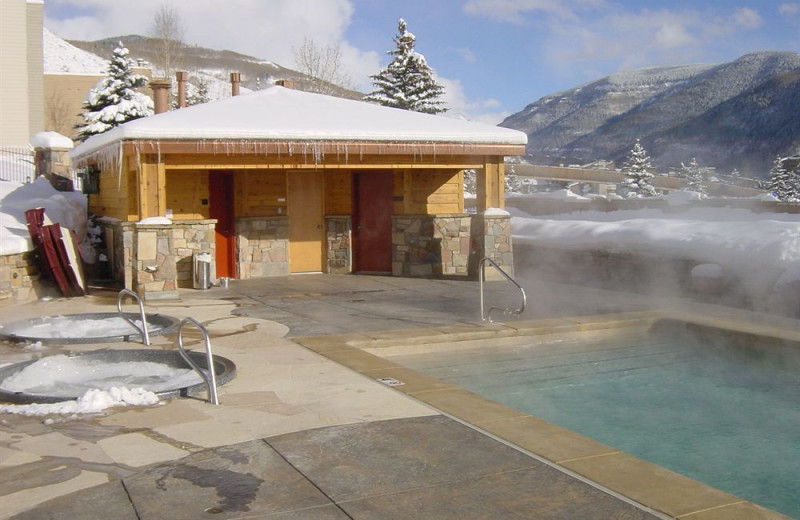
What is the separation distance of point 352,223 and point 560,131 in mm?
133839

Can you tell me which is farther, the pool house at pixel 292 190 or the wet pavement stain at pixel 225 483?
the pool house at pixel 292 190

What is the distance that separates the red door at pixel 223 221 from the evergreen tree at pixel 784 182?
96.0 feet

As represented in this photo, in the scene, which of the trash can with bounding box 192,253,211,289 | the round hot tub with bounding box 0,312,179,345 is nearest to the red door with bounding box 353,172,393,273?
the trash can with bounding box 192,253,211,289

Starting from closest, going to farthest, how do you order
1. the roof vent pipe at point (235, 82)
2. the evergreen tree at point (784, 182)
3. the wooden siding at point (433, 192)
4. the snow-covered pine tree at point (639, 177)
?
the wooden siding at point (433, 192)
the roof vent pipe at point (235, 82)
the evergreen tree at point (784, 182)
the snow-covered pine tree at point (639, 177)

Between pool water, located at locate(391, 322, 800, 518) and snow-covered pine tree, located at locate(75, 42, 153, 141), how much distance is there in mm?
23299

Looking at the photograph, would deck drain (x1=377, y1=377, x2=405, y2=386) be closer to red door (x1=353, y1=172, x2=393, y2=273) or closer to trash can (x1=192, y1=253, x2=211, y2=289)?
trash can (x1=192, y1=253, x2=211, y2=289)

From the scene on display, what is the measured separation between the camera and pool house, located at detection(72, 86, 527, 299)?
12312mm

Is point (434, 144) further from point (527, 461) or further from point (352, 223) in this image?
point (527, 461)

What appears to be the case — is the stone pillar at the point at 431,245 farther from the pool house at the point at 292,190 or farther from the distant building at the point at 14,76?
the distant building at the point at 14,76

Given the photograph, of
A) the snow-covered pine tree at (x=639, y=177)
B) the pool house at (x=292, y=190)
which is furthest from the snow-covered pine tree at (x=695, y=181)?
the pool house at (x=292, y=190)

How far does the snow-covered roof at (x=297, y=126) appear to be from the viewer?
1232cm

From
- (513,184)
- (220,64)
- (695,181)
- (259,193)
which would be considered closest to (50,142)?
(259,193)

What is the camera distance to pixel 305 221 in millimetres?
15938

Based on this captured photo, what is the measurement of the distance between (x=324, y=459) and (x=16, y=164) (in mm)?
29034
